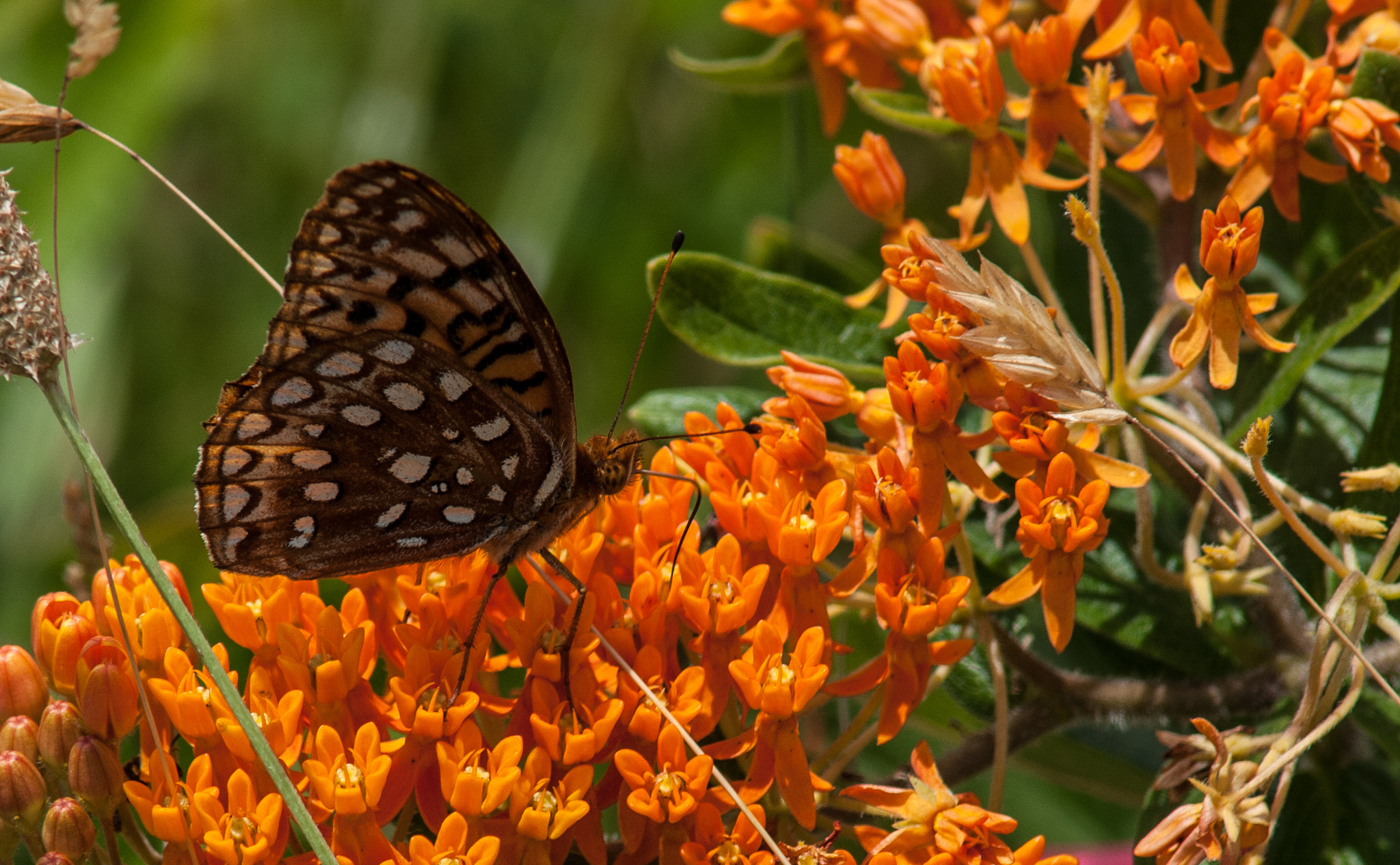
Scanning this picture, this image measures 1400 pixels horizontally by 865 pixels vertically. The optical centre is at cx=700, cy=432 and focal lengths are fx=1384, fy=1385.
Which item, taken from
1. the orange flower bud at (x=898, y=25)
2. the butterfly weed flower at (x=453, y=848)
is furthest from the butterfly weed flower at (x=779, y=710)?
the orange flower bud at (x=898, y=25)

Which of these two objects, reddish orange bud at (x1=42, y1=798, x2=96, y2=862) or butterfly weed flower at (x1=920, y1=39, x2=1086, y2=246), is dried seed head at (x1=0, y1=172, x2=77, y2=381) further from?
butterfly weed flower at (x1=920, y1=39, x2=1086, y2=246)

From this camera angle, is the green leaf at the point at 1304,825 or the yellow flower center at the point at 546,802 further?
the green leaf at the point at 1304,825

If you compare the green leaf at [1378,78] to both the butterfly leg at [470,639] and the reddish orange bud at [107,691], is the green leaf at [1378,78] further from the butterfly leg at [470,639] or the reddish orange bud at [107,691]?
the reddish orange bud at [107,691]

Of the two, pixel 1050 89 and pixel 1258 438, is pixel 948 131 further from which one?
pixel 1258 438

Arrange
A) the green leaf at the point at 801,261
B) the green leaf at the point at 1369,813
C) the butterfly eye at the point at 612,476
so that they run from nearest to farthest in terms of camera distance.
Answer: the butterfly eye at the point at 612,476 < the green leaf at the point at 1369,813 < the green leaf at the point at 801,261

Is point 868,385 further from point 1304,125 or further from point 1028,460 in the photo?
point 1304,125

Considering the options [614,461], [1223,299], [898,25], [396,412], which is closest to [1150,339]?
[1223,299]
